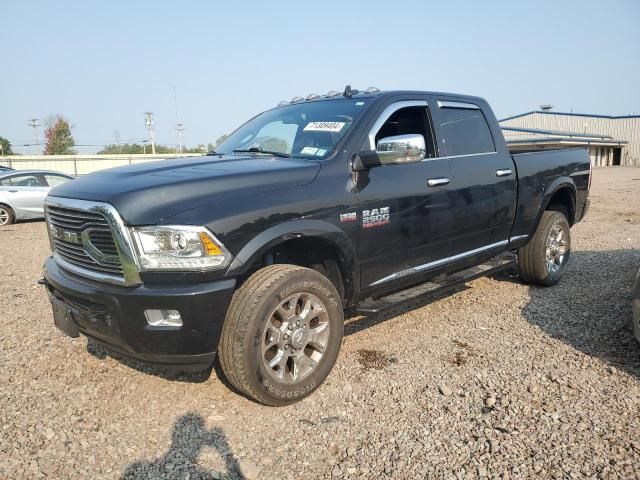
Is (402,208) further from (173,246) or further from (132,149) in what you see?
(132,149)

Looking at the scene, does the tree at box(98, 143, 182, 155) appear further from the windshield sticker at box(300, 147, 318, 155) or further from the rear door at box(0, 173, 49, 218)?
the windshield sticker at box(300, 147, 318, 155)

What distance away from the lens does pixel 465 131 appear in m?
4.43

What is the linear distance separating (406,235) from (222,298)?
1.56m

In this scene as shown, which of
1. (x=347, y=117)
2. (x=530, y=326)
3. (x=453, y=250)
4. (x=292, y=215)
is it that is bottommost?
(x=530, y=326)

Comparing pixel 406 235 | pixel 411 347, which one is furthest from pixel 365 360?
pixel 406 235

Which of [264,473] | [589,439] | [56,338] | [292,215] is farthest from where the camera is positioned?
[56,338]

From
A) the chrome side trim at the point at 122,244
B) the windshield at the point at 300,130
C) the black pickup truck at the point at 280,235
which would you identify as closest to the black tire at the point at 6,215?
the windshield at the point at 300,130

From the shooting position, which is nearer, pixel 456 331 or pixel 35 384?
pixel 35 384

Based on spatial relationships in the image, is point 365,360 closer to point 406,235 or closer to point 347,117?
point 406,235

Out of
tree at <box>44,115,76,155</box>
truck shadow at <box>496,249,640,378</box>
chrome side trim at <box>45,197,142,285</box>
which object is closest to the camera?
chrome side trim at <box>45,197,142,285</box>

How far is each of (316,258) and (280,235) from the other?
1.97 feet

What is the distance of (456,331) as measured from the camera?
4227 mm

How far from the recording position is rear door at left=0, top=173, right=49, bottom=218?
1207 cm

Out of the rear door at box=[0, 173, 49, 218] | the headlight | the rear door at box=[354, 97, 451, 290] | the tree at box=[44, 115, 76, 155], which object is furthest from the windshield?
the tree at box=[44, 115, 76, 155]
